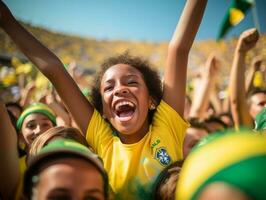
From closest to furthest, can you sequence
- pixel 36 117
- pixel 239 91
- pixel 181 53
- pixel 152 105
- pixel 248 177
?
pixel 248 177 < pixel 181 53 < pixel 152 105 < pixel 239 91 < pixel 36 117

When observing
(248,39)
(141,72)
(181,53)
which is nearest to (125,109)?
(141,72)

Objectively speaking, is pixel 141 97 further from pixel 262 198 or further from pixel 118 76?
pixel 262 198

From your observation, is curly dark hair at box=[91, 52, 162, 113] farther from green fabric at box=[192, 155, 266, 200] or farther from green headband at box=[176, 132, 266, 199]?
green fabric at box=[192, 155, 266, 200]

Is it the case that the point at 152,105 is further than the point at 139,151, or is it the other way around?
the point at 152,105

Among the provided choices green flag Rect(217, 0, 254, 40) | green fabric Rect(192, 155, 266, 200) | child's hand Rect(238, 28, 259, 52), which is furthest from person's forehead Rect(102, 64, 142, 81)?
green flag Rect(217, 0, 254, 40)

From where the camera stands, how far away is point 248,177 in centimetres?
104

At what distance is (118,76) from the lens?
7.84 ft

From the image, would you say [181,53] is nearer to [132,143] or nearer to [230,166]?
[132,143]

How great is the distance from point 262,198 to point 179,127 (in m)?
1.31

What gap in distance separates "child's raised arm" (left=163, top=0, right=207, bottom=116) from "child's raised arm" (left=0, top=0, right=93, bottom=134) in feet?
1.98

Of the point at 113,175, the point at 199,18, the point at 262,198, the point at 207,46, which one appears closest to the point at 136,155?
the point at 113,175

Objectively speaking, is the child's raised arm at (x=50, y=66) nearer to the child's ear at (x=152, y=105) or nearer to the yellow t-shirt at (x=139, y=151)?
the yellow t-shirt at (x=139, y=151)

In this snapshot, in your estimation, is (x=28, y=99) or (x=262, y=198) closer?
(x=262, y=198)

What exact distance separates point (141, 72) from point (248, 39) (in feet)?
3.46
